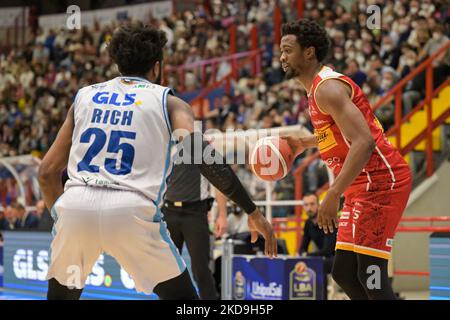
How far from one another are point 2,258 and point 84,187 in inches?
364

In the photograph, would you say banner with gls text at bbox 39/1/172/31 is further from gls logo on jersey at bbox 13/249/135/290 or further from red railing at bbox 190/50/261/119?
gls logo on jersey at bbox 13/249/135/290

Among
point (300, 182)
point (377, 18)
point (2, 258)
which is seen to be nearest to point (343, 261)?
point (300, 182)

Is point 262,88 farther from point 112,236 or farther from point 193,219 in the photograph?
point 112,236

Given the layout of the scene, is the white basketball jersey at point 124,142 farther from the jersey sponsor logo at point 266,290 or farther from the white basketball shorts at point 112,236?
the jersey sponsor logo at point 266,290

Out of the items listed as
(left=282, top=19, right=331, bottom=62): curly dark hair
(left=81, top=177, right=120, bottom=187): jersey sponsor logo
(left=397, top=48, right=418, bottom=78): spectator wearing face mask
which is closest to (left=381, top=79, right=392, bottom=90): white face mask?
(left=397, top=48, right=418, bottom=78): spectator wearing face mask

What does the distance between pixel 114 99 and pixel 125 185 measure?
16.3 inches

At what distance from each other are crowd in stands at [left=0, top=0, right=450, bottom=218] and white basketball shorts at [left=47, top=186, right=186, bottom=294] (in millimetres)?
7961

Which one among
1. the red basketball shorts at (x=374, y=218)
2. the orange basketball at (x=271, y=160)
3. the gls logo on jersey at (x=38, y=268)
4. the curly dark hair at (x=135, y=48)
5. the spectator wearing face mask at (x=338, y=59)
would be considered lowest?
the gls logo on jersey at (x=38, y=268)

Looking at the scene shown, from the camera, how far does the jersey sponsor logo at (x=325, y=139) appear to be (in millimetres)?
4566

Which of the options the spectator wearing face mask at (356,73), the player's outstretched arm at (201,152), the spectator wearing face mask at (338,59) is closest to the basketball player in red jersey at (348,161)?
the player's outstretched arm at (201,152)

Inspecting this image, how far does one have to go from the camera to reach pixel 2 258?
1223 cm

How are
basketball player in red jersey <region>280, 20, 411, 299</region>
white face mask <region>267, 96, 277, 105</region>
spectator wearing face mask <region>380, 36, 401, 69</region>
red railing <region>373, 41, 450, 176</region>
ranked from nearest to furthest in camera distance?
1. basketball player in red jersey <region>280, 20, 411, 299</region>
2. red railing <region>373, 41, 450, 176</region>
3. spectator wearing face mask <region>380, 36, 401, 69</region>
4. white face mask <region>267, 96, 277, 105</region>

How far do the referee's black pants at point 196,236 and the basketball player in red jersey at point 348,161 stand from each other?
2.59m

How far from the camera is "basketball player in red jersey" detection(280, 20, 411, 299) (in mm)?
4246
